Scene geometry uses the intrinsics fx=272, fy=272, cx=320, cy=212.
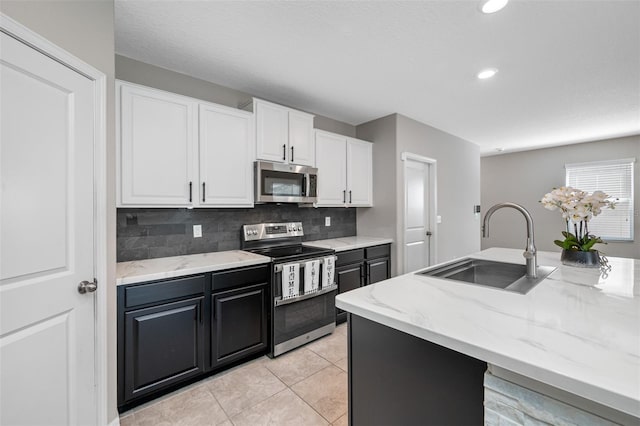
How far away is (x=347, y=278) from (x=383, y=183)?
4.79 ft

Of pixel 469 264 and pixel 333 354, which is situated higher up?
pixel 469 264

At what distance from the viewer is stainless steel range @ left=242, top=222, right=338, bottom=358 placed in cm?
242

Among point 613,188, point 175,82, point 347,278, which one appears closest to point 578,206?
point 347,278

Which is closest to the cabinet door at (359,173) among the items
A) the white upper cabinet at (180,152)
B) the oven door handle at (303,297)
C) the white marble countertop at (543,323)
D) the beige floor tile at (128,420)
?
the oven door handle at (303,297)

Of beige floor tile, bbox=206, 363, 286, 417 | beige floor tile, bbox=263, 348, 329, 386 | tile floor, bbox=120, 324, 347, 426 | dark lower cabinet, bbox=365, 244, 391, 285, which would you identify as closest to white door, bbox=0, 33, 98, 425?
tile floor, bbox=120, 324, 347, 426

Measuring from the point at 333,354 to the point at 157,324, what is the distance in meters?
1.51

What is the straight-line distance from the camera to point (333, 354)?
2.52 metres

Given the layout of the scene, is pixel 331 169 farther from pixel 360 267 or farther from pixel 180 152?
pixel 180 152

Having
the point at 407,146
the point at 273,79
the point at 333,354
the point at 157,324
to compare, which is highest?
Answer: the point at 273,79

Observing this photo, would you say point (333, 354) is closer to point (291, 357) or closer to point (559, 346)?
point (291, 357)

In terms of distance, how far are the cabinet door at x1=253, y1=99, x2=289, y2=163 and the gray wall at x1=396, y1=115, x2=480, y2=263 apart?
1.60 m

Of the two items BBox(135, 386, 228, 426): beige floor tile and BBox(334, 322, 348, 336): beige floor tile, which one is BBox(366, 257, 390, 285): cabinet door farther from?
BBox(135, 386, 228, 426): beige floor tile

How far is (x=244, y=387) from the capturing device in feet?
6.71

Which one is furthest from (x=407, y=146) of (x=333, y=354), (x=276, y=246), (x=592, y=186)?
(x=592, y=186)
